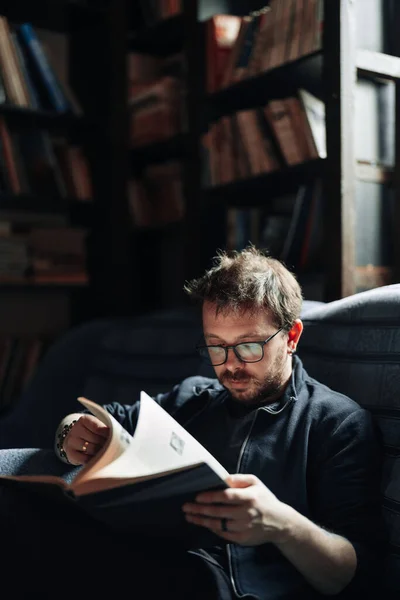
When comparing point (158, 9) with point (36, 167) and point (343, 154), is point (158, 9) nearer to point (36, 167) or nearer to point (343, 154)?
point (36, 167)

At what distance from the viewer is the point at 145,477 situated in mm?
879

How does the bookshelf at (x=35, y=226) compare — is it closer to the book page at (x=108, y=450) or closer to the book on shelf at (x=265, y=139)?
the book on shelf at (x=265, y=139)

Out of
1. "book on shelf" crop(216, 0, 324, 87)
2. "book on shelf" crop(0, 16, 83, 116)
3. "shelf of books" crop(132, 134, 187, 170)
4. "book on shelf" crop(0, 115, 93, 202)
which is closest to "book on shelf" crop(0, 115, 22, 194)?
"book on shelf" crop(0, 115, 93, 202)

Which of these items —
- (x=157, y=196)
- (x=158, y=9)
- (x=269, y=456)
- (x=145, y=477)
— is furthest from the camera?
(x=157, y=196)

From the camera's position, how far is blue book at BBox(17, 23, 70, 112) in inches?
111

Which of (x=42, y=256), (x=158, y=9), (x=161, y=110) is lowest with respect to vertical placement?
(x=42, y=256)

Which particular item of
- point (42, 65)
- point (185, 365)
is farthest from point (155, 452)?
point (42, 65)

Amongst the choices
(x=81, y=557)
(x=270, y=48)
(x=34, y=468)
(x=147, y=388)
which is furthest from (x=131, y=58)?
(x=81, y=557)

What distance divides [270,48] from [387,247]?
2.43 feet

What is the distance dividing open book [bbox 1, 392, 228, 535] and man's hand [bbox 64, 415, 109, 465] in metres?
0.20

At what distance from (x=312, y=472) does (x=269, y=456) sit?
8cm

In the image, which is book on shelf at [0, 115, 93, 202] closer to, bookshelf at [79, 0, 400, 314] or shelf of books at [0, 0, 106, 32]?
bookshelf at [79, 0, 400, 314]

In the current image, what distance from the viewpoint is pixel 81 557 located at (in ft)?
3.48

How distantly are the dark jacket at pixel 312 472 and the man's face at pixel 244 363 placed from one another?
0.04 m
